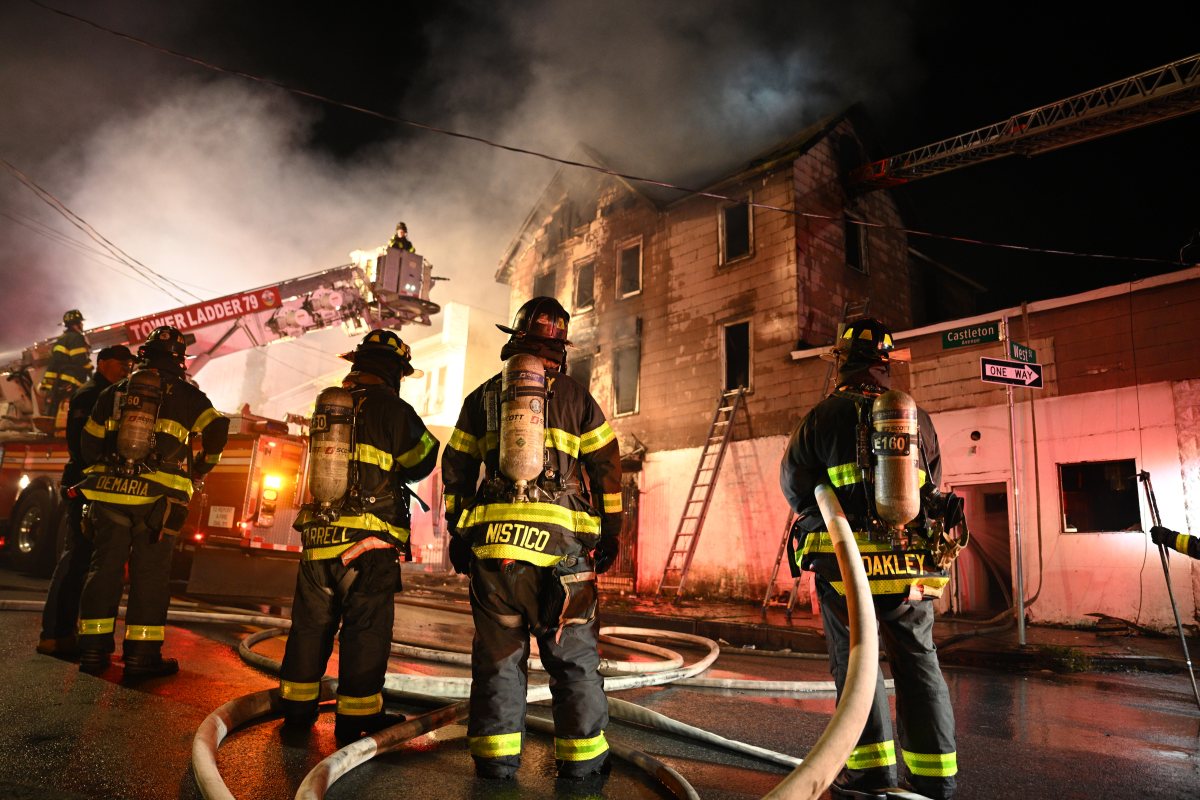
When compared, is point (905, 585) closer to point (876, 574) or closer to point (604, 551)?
point (876, 574)

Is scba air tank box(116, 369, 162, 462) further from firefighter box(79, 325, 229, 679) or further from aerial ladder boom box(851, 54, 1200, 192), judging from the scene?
aerial ladder boom box(851, 54, 1200, 192)

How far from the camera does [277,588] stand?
26.6 feet

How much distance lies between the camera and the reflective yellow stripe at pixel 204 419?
4.91 m

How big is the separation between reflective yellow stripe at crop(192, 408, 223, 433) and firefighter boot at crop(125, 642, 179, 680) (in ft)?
4.74

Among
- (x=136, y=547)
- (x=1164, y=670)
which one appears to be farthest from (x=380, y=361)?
(x=1164, y=670)

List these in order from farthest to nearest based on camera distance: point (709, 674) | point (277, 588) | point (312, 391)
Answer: point (312, 391)
point (277, 588)
point (709, 674)

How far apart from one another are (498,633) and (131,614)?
2951 millimetres

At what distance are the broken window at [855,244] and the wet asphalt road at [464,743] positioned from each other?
11208 millimetres

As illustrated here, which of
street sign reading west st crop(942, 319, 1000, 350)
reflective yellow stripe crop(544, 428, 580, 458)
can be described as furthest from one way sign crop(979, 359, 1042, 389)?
reflective yellow stripe crop(544, 428, 580, 458)

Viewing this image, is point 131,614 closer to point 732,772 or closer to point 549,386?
point 549,386

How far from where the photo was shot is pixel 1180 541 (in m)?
4.30

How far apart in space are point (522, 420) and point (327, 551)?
4.31ft

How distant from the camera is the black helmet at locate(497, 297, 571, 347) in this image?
3.32 m

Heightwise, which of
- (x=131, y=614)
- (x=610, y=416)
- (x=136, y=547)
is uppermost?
(x=610, y=416)
